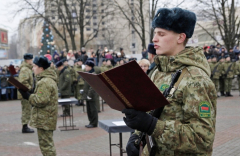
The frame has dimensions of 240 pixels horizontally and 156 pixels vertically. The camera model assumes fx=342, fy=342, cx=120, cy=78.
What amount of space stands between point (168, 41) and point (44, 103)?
12.6 ft

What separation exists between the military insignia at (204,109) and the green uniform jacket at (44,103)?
4.05 metres

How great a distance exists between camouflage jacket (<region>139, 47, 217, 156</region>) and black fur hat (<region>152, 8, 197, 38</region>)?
7.3 inches

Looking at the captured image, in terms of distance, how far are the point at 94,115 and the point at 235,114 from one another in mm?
5147

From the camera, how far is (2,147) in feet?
27.9

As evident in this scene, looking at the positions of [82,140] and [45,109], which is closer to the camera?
[45,109]

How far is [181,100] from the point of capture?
2354mm

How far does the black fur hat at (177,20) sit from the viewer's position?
246 cm

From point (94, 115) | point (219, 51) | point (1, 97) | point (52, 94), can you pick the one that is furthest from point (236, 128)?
point (1, 97)

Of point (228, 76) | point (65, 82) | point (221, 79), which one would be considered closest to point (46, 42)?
point (221, 79)

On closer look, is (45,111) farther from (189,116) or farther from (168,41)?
(189,116)

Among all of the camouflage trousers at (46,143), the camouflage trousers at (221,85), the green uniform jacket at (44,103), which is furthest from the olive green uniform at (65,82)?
the camouflage trousers at (221,85)

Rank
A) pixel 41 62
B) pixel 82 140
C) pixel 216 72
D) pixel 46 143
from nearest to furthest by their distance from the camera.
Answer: pixel 46 143, pixel 41 62, pixel 82 140, pixel 216 72

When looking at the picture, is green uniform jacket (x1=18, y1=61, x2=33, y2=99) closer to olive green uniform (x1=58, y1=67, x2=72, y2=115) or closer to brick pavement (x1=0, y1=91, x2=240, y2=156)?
brick pavement (x1=0, y1=91, x2=240, y2=156)

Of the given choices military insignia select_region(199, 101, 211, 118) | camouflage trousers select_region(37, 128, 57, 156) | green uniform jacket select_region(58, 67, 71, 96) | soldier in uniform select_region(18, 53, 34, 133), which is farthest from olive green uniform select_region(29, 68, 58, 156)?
green uniform jacket select_region(58, 67, 71, 96)
